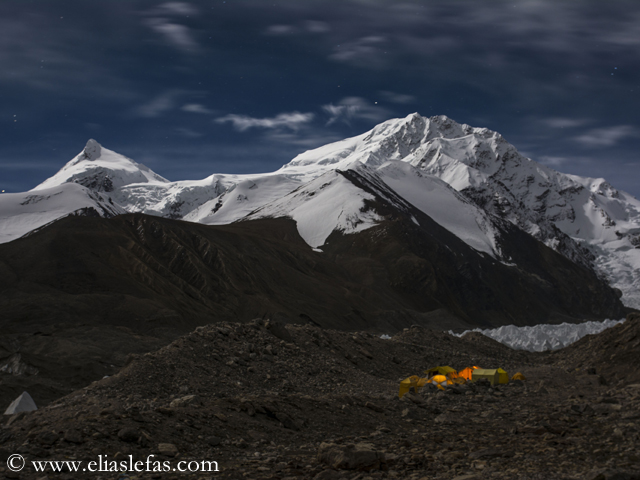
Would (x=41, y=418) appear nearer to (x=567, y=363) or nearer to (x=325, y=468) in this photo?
(x=325, y=468)

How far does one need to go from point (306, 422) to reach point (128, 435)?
15.3 ft

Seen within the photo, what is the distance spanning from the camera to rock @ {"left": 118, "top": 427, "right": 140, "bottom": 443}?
423 inches

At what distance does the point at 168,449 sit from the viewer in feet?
35.5

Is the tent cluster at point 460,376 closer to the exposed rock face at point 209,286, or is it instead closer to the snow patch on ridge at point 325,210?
the exposed rock face at point 209,286

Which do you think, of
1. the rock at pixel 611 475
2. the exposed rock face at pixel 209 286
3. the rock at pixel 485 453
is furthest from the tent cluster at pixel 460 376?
the exposed rock face at pixel 209 286

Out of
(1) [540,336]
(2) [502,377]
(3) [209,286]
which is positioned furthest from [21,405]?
(3) [209,286]

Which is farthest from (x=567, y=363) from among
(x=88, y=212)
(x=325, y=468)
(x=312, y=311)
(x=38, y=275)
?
(x=88, y=212)

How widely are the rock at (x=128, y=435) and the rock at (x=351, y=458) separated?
11.1ft

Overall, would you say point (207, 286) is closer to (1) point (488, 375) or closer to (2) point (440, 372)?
(2) point (440, 372)

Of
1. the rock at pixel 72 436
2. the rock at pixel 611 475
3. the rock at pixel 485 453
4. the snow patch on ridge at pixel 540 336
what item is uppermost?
the rock at pixel 72 436

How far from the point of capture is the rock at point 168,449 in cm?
1077

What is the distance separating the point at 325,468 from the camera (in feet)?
34.1

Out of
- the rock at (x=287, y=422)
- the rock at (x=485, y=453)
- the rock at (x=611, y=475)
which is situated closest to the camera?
the rock at (x=611, y=475)

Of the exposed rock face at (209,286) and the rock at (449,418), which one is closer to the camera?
the rock at (449,418)
